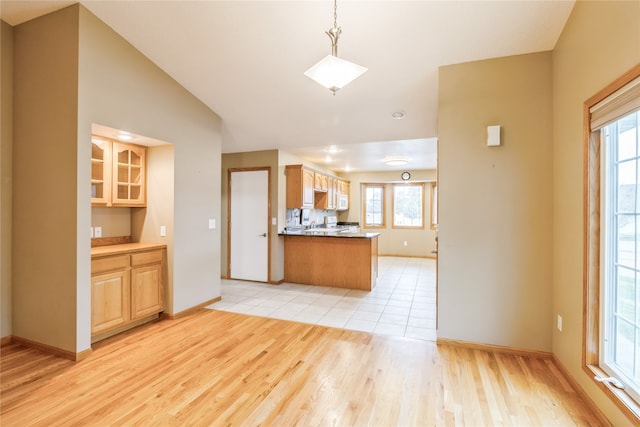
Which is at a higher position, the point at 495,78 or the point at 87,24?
the point at 87,24

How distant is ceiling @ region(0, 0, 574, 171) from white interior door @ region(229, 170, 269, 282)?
150 centimetres

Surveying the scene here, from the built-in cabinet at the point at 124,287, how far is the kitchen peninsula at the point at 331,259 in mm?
2354

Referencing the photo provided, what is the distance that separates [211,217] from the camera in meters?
4.05

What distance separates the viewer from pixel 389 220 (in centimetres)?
873

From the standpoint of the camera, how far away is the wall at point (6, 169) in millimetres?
2818

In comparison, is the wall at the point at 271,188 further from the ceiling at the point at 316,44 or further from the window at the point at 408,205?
the window at the point at 408,205

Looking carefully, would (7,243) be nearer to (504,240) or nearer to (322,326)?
(322,326)

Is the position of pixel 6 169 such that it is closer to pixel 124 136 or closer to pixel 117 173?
pixel 117 173

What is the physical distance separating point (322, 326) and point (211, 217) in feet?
6.77

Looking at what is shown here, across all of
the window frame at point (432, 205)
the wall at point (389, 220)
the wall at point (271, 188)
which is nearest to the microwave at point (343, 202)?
the wall at point (389, 220)

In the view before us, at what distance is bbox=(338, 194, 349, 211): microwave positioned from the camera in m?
7.90

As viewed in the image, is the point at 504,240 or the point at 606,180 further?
the point at 504,240

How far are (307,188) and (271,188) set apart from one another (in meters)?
0.78

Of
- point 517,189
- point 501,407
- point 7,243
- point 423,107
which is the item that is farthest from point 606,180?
point 7,243
